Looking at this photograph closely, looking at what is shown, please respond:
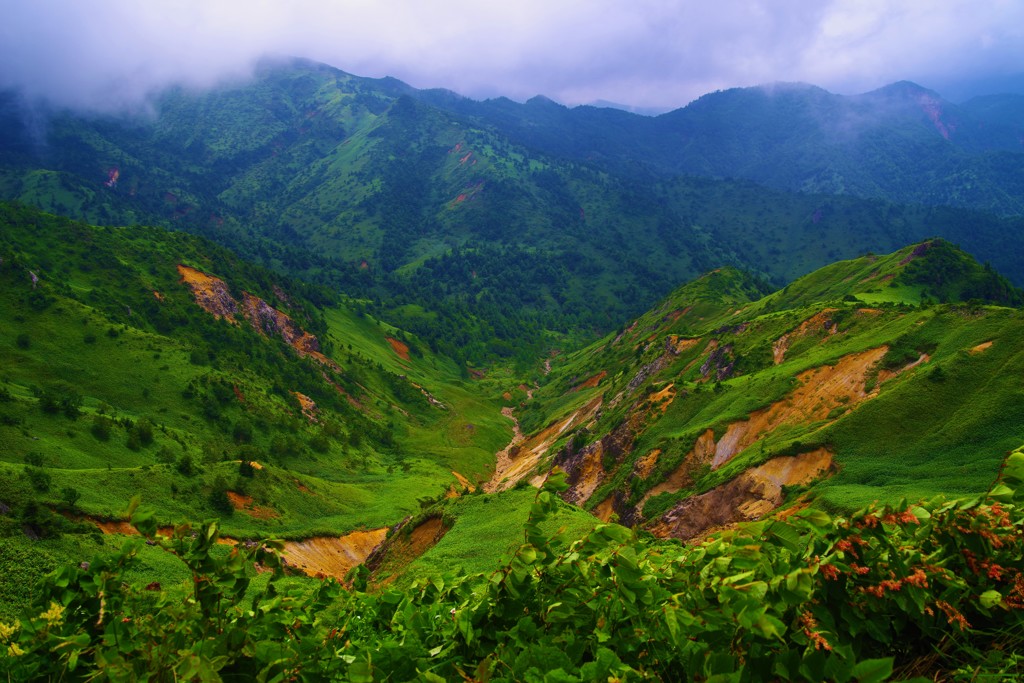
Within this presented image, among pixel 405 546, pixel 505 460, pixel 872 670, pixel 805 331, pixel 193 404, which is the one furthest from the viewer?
pixel 505 460

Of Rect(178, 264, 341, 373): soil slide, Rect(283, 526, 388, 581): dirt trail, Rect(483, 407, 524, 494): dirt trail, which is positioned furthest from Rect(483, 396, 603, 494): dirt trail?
Rect(178, 264, 341, 373): soil slide

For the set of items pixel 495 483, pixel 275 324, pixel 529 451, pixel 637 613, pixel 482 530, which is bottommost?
pixel 495 483

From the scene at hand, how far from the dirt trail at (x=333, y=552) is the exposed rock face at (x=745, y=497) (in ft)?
69.0

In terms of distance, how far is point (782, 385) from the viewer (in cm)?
4528

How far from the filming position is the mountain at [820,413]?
1122 inches

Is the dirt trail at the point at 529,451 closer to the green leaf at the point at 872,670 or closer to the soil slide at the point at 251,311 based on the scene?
the soil slide at the point at 251,311

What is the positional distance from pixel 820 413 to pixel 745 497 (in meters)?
10.4

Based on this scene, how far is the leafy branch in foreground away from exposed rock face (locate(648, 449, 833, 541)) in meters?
29.5

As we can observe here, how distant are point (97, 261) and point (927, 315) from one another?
344ft

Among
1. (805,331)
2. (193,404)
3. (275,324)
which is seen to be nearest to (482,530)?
→ (805,331)

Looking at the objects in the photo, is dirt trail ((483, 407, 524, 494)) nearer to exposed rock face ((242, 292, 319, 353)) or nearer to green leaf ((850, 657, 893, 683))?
exposed rock face ((242, 292, 319, 353))

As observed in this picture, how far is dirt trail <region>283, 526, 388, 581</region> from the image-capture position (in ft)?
132

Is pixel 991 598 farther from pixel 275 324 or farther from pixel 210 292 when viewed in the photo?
pixel 275 324

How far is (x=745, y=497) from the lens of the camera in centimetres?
3356
